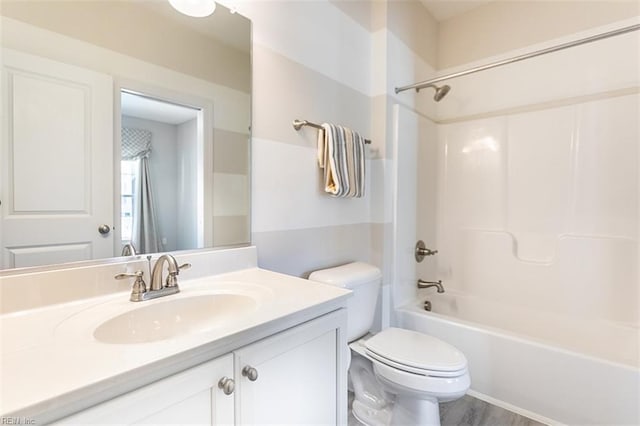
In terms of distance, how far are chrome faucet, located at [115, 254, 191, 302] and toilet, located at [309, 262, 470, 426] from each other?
69cm

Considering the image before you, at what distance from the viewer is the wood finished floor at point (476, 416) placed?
162 cm

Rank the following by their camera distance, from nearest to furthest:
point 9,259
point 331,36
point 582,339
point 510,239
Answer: point 9,259 → point 331,36 → point 582,339 → point 510,239

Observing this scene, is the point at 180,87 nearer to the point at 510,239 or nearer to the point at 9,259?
the point at 9,259

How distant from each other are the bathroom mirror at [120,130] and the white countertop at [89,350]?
208 mm

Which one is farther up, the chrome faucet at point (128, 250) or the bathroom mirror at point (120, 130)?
the bathroom mirror at point (120, 130)

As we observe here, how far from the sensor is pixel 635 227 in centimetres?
182

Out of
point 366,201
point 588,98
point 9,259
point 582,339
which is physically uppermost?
point 588,98

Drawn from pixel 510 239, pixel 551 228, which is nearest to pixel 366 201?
pixel 510 239

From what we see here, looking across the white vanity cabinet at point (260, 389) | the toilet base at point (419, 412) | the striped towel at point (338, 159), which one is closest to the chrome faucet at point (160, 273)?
the white vanity cabinet at point (260, 389)

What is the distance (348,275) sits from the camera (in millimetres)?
1573

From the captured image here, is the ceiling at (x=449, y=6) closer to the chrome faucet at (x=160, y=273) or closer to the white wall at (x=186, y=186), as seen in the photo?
the white wall at (x=186, y=186)

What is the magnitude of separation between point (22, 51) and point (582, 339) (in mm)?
2930

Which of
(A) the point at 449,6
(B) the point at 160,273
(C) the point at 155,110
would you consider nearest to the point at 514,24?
(A) the point at 449,6

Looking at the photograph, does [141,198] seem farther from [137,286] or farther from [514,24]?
[514,24]
